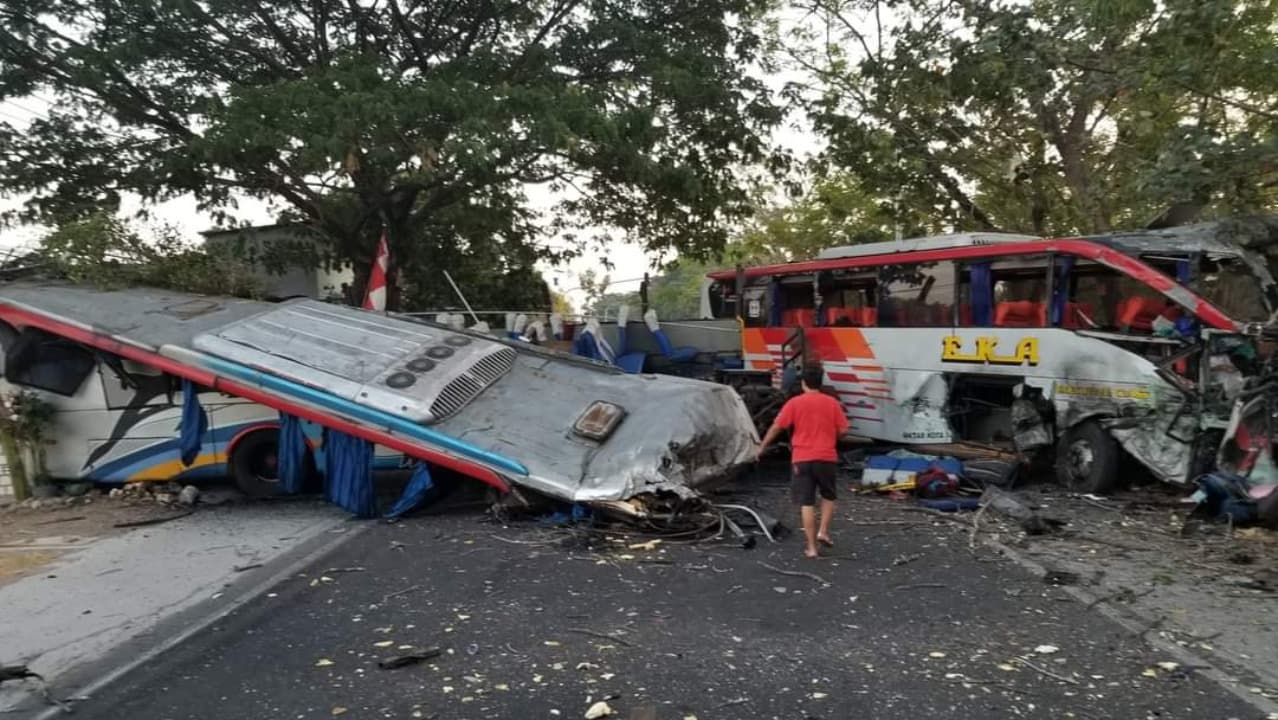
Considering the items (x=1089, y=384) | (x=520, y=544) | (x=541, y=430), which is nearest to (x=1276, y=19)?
(x=1089, y=384)

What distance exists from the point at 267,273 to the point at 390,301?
10.2 ft

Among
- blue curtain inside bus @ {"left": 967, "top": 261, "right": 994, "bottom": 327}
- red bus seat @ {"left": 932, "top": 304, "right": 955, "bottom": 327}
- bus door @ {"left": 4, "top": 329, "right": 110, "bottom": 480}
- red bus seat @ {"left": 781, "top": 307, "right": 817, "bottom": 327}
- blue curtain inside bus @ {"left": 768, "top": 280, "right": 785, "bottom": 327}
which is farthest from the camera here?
blue curtain inside bus @ {"left": 768, "top": 280, "right": 785, "bottom": 327}

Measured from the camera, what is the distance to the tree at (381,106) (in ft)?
35.8

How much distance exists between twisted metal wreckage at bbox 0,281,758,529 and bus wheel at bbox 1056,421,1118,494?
3311 mm

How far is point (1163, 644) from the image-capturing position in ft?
14.7

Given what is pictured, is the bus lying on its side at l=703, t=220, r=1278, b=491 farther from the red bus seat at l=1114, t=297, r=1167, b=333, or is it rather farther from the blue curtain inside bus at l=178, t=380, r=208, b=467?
the blue curtain inside bus at l=178, t=380, r=208, b=467

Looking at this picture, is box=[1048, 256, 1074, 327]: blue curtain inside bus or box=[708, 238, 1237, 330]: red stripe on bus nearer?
box=[708, 238, 1237, 330]: red stripe on bus

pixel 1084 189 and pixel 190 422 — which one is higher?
pixel 1084 189

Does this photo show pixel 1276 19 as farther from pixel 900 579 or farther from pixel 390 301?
pixel 390 301

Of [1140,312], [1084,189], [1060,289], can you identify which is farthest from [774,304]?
[1140,312]

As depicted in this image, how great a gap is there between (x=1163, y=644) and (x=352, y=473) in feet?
21.5

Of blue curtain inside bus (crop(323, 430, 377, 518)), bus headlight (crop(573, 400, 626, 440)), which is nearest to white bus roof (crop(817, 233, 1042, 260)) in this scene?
bus headlight (crop(573, 400, 626, 440))

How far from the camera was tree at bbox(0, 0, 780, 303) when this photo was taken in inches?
429

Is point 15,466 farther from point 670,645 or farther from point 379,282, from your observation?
point 670,645
